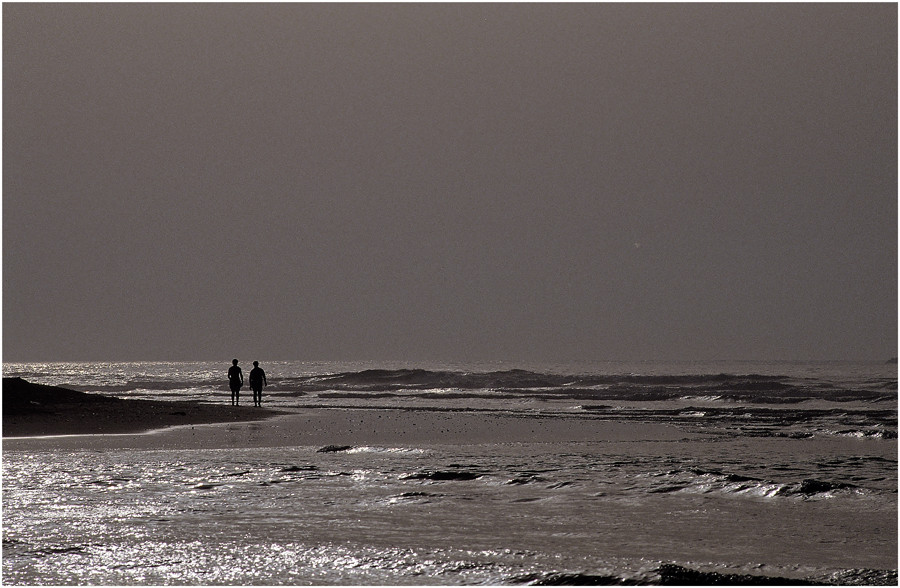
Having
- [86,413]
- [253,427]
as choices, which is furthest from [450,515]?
[86,413]

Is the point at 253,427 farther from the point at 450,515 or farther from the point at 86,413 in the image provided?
the point at 450,515

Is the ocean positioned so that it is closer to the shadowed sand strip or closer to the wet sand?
the wet sand

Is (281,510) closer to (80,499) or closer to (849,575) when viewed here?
(80,499)

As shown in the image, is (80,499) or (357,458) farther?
(357,458)

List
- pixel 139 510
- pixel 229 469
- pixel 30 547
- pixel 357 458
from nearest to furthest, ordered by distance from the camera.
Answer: pixel 30 547 → pixel 139 510 → pixel 229 469 → pixel 357 458

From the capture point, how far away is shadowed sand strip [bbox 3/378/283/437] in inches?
834

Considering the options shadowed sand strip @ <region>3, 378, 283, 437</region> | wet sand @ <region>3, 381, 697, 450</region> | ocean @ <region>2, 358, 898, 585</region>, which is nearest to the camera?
ocean @ <region>2, 358, 898, 585</region>

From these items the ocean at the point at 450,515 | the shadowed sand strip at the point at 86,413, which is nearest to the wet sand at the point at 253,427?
the shadowed sand strip at the point at 86,413

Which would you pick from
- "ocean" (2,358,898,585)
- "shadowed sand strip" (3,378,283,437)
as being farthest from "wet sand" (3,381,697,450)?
"ocean" (2,358,898,585)

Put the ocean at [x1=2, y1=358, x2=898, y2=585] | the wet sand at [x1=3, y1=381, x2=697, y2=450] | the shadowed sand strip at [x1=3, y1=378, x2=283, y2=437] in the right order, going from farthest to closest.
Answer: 1. the shadowed sand strip at [x1=3, y1=378, x2=283, y2=437]
2. the wet sand at [x1=3, y1=381, x2=697, y2=450]
3. the ocean at [x1=2, y1=358, x2=898, y2=585]

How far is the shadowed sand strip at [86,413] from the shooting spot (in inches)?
834

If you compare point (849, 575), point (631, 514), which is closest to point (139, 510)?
point (631, 514)

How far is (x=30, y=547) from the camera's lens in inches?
302

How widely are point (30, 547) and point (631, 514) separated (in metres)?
5.94
